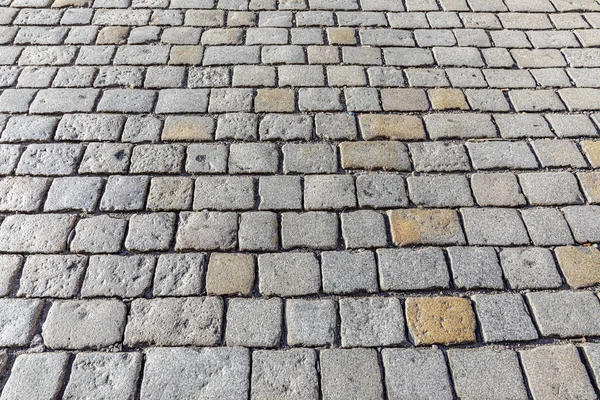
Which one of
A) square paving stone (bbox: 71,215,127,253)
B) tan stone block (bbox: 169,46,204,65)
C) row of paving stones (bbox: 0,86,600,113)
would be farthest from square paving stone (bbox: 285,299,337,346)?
tan stone block (bbox: 169,46,204,65)

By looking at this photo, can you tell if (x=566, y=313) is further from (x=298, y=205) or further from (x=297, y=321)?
(x=298, y=205)

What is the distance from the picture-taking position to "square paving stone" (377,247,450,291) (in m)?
2.37

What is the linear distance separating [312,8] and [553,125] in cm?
201

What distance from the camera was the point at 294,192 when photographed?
2744mm

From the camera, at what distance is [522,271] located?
2432mm

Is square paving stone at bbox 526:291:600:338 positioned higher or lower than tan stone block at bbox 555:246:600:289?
lower

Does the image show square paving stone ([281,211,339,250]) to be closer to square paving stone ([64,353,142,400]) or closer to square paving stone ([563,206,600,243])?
square paving stone ([64,353,142,400])

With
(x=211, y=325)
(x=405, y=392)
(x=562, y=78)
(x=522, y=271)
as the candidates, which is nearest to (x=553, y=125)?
(x=562, y=78)

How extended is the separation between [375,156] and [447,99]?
2.41 ft

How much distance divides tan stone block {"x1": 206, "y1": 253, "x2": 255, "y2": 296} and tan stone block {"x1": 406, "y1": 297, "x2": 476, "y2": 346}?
721 millimetres

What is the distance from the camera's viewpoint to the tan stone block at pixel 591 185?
9.02 ft

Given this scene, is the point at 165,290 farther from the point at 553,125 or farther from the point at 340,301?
the point at 553,125

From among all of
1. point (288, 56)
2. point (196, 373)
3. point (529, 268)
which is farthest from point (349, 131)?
point (196, 373)

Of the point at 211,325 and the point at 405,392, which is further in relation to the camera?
the point at 211,325
